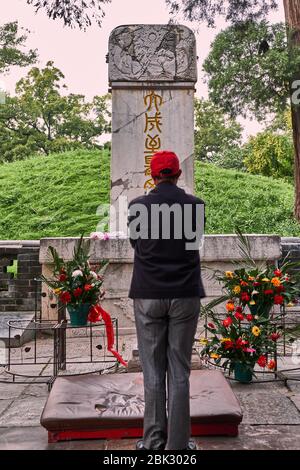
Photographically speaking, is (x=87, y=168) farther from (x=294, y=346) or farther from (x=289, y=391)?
(x=289, y=391)

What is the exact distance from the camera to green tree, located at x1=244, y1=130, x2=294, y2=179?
2019cm

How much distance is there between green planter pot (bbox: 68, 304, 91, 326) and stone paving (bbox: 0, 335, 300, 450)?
0.55m

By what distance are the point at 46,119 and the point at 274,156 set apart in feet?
40.6

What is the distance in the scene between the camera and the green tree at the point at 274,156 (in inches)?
795

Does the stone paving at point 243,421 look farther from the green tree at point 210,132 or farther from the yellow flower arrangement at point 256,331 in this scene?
the green tree at point 210,132

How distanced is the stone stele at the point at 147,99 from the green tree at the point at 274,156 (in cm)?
1349

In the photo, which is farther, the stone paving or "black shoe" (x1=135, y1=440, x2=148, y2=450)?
the stone paving

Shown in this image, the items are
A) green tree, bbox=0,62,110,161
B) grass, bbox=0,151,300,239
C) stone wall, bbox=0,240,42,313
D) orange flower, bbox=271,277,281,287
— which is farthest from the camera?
green tree, bbox=0,62,110,161

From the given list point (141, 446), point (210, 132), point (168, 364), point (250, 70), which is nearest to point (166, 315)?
point (168, 364)

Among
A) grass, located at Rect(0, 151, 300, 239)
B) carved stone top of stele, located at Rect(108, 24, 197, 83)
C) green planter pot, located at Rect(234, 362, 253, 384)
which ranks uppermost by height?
carved stone top of stele, located at Rect(108, 24, 197, 83)

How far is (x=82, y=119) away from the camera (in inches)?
1147

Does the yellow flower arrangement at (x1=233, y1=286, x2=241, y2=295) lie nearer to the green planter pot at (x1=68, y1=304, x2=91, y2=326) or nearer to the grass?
the green planter pot at (x1=68, y1=304, x2=91, y2=326)

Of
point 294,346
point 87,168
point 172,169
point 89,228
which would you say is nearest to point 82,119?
point 87,168

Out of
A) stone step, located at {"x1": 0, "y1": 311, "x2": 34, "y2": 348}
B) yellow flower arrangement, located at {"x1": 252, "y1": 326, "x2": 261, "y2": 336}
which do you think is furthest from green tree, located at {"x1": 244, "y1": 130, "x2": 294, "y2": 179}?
yellow flower arrangement, located at {"x1": 252, "y1": 326, "x2": 261, "y2": 336}
